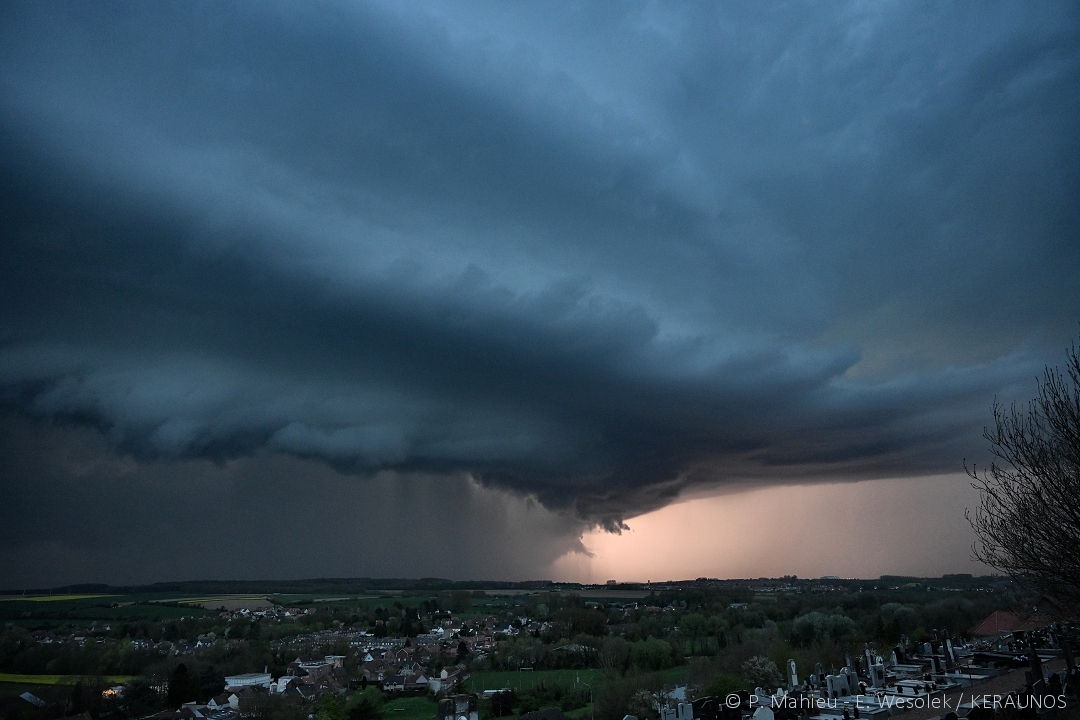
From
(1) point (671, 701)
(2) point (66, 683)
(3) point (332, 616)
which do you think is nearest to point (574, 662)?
(1) point (671, 701)

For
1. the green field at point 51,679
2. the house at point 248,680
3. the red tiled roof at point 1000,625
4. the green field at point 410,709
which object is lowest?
the green field at point 410,709

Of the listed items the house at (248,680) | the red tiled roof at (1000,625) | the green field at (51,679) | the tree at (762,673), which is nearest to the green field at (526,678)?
the tree at (762,673)

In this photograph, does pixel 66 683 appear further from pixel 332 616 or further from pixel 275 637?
pixel 332 616

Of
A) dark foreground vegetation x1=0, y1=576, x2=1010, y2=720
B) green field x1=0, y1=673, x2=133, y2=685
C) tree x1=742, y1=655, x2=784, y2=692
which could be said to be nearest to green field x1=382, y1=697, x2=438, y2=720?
dark foreground vegetation x1=0, y1=576, x2=1010, y2=720

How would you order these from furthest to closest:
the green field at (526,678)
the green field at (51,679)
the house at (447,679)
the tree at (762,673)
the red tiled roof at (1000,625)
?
the house at (447,679) → the green field at (526,678) → the green field at (51,679) → the red tiled roof at (1000,625) → the tree at (762,673)

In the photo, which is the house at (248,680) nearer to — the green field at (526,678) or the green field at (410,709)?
the green field at (410,709)

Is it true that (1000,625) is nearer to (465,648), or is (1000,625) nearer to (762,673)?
(762,673)

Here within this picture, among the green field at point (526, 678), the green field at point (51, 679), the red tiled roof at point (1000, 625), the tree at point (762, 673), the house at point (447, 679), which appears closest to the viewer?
the tree at point (762, 673)

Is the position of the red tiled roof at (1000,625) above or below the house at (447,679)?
above
